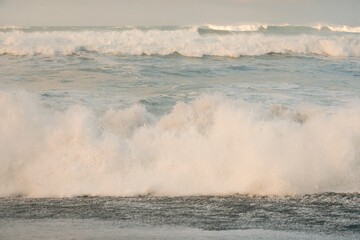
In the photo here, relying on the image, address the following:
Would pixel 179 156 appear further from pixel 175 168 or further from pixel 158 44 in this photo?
pixel 158 44

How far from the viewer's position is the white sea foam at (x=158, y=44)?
85.9ft

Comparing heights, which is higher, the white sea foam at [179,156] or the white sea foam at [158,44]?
the white sea foam at [179,156]

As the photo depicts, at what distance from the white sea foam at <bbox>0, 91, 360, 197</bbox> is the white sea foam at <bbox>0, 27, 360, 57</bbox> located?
52.2 ft

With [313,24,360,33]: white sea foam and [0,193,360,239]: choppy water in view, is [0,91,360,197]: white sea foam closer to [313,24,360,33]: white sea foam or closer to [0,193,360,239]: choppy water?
[0,193,360,239]: choppy water

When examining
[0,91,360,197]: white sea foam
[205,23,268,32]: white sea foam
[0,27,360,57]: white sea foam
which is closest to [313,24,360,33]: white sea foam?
[205,23,268,32]: white sea foam

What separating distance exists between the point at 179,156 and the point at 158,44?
A: 19.9 meters

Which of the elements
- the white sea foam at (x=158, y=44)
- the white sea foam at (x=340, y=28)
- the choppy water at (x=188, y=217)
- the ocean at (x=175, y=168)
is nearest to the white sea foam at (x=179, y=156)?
the ocean at (x=175, y=168)

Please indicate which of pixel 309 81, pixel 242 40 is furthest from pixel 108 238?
pixel 242 40

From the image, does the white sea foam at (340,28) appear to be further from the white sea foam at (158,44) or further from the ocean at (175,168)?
the ocean at (175,168)

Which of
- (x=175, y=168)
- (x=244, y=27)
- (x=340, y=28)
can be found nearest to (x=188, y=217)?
(x=175, y=168)

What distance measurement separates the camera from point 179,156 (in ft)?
30.1

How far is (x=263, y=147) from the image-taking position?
893 centimetres

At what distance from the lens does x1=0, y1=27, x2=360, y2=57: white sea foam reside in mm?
26172

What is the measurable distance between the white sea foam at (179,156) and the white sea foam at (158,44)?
15911 millimetres
